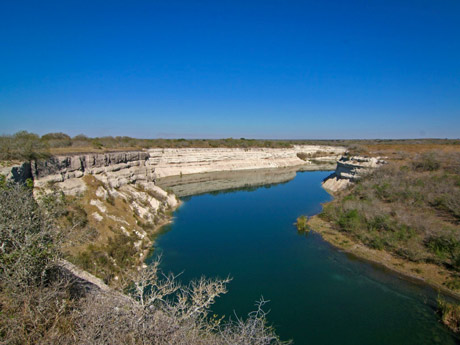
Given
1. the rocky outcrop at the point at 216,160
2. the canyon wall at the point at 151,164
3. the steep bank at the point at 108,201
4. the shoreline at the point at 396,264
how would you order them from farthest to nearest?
the rocky outcrop at the point at 216,160, the canyon wall at the point at 151,164, the steep bank at the point at 108,201, the shoreline at the point at 396,264

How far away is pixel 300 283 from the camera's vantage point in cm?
1209

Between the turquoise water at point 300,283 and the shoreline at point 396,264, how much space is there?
49 centimetres

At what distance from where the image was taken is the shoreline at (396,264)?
453 inches

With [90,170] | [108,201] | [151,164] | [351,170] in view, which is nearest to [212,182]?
[151,164]

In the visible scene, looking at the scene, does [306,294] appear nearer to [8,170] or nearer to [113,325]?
[113,325]

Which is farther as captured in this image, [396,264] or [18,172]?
[396,264]

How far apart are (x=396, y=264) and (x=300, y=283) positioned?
501cm

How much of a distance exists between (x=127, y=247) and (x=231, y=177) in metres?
32.1

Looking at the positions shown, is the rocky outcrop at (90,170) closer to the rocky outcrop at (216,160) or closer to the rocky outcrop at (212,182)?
the rocky outcrop at (212,182)

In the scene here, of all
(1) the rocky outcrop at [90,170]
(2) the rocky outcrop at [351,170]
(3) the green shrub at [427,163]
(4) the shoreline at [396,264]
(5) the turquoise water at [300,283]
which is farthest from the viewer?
(2) the rocky outcrop at [351,170]

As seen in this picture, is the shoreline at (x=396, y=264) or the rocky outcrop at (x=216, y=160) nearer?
the shoreline at (x=396, y=264)

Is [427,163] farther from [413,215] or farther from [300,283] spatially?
[300,283]

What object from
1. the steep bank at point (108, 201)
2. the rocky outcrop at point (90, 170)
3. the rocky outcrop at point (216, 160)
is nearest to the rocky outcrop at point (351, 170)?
the steep bank at point (108, 201)

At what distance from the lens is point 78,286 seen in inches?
277
